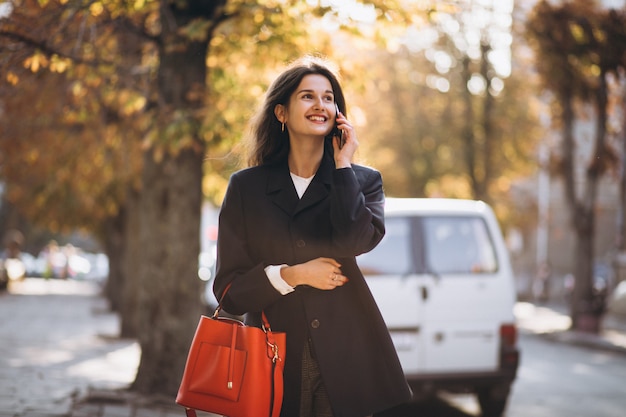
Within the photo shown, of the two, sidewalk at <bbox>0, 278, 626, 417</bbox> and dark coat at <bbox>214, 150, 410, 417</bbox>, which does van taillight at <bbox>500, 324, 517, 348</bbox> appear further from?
dark coat at <bbox>214, 150, 410, 417</bbox>

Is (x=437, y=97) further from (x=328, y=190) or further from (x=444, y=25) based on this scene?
(x=328, y=190)

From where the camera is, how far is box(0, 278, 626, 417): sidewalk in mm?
8102

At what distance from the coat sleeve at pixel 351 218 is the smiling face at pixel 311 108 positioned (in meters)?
0.22

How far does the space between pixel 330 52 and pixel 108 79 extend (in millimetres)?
2194

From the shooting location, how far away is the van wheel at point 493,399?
8852 mm

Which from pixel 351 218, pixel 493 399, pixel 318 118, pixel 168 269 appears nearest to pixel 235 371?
pixel 351 218

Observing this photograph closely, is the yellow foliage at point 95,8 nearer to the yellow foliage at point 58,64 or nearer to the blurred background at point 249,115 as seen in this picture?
the blurred background at point 249,115

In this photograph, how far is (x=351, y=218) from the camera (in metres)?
3.42

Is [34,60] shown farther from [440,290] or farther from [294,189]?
[294,189]

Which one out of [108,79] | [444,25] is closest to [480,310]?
[108,79]

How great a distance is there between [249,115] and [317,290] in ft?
17.8

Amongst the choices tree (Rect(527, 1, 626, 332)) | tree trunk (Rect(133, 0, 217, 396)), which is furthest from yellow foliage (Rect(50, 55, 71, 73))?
tree (Rect(527, 1, 626, 332))

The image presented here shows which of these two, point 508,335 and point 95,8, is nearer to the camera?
point 95,8

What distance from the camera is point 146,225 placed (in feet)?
28.9
